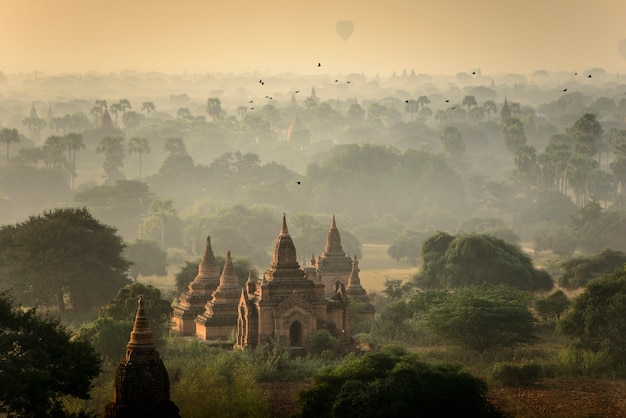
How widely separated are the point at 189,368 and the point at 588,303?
18.4 m

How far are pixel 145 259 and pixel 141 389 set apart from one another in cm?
6879

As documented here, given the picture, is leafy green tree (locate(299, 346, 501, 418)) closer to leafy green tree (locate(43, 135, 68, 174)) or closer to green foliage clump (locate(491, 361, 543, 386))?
green foliage clump (locate(491, 361, 543, 386))

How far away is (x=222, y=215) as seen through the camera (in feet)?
379

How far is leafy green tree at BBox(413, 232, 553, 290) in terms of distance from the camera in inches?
2867

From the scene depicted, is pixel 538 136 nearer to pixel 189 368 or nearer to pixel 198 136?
pixel 198 136

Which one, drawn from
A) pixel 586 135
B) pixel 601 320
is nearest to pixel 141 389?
pixel 601 320

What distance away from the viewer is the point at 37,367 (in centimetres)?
3506

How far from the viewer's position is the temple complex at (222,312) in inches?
2170

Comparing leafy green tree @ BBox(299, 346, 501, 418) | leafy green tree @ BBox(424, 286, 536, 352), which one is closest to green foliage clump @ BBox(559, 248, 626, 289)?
leafy green tree @ BBox(424, 286, 536, 352)

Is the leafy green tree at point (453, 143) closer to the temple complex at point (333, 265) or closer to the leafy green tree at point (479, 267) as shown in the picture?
the leafy green tree at point (479, 267)

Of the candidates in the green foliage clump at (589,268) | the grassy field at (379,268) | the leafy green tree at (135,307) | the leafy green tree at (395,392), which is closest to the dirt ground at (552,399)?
the leafy green tree at (395,392)

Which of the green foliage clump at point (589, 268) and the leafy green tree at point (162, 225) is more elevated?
the leafy green tree at point (162, 225)

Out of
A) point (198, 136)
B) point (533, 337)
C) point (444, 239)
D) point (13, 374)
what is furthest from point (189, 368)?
point (198, 136)

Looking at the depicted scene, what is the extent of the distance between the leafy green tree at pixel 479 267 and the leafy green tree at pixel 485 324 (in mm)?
15070
